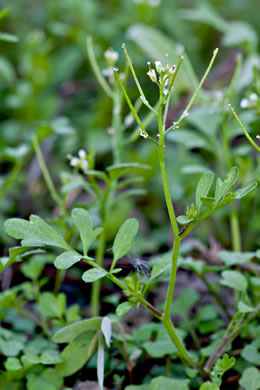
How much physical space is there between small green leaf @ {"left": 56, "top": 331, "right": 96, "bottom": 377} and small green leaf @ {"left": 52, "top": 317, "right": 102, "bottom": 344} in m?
0.02

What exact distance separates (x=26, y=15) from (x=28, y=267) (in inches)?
70.1

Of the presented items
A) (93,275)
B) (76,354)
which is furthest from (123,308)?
(76,354)

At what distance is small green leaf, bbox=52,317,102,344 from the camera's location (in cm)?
82

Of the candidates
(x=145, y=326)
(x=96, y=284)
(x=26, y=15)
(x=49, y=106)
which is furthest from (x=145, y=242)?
(x=26, y=15)

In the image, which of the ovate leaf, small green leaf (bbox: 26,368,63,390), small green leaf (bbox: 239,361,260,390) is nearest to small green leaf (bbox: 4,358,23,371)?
small green leaf (bbox: 26,368,63,390)

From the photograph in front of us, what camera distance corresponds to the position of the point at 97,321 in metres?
0.84

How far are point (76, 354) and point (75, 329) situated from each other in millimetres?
63

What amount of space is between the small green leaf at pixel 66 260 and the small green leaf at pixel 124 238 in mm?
89

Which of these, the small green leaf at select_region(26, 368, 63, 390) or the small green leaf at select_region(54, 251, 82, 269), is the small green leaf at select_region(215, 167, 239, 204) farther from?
the small green leaf at select_region(26, 368, 63, 390)

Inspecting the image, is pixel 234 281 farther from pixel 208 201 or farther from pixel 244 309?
pixel 208 201

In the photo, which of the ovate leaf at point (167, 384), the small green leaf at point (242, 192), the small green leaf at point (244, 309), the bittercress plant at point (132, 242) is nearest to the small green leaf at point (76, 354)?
the bittercress plant at point (132, 242)

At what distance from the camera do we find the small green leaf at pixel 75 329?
2.70 feet

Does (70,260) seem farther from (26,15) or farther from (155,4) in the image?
(26,15)

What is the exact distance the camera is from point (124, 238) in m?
0.81
